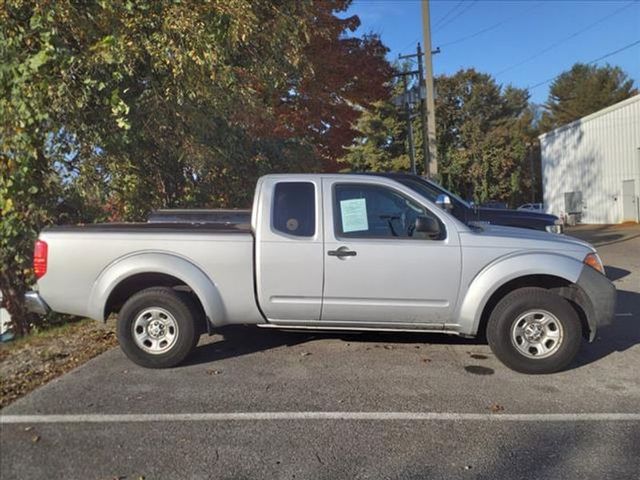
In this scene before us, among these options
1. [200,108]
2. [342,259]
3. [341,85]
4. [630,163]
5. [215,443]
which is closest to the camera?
[215,443]

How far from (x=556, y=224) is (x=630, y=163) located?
24.1 meters

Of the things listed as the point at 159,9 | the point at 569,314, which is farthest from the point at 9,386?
the point at 569,314

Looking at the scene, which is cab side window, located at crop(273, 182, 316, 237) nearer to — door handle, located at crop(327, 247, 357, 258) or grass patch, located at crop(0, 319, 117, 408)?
door handle, located at crop(327, 247, 357, 258)

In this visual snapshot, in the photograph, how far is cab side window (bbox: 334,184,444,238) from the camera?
5.34 m

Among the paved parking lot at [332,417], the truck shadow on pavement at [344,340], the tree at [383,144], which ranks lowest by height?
the paved parking lot at [332,417]

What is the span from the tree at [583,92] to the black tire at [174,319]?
60.2m

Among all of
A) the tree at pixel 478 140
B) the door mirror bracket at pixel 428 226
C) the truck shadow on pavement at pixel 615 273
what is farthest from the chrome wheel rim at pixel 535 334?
the tree at pixel 478 140

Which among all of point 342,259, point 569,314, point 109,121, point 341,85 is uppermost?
point 341,85

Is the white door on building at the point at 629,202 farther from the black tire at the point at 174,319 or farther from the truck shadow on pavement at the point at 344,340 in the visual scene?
the black tire at the point at 174,319

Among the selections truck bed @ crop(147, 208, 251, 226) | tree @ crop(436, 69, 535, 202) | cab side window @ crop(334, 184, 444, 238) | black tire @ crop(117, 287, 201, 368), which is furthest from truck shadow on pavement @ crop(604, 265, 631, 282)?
tree @ crop(436, 69, 535, 202)

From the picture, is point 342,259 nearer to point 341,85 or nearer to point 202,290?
point 202,290

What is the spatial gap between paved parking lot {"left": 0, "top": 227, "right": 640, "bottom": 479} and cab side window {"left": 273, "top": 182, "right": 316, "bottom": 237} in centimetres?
130

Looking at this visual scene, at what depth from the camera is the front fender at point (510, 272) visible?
514cm

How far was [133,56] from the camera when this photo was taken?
6.73 m
